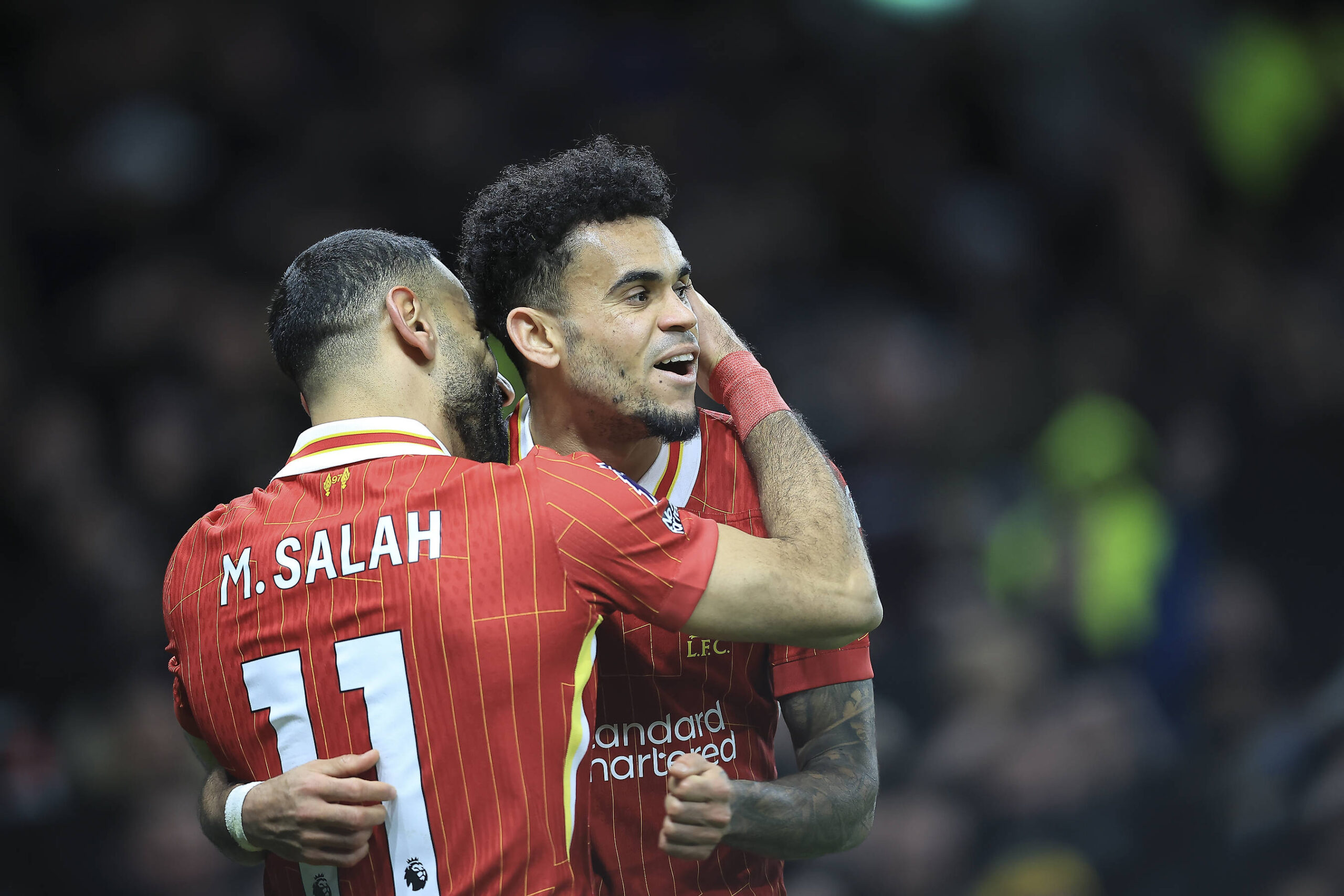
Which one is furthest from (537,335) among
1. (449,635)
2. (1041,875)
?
(1041,875)

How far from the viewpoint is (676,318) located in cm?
282

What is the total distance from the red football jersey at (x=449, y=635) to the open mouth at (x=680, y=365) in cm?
48

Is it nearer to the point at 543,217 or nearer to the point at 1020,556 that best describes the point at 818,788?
the point at 543,217

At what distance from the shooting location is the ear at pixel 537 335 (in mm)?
2842

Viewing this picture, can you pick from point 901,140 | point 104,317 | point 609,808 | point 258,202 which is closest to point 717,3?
point 901,140

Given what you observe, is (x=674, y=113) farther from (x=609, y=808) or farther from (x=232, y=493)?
(x=609, y=808)

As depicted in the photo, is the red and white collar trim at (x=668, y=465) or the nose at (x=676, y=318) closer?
the nose at (x=676, y=318)

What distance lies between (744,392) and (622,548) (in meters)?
0.74

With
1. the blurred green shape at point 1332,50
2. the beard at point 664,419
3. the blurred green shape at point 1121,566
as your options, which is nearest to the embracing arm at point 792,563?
the beard at point 664,419

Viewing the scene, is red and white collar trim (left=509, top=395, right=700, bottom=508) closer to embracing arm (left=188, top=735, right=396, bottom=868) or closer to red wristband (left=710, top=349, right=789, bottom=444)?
red wristband (left=710, top=349, right=789, bottom=444)

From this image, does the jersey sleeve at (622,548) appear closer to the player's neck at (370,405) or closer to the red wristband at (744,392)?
the player's neck at (370,405)

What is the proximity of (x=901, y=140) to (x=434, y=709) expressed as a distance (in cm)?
638

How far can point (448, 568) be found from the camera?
228cm

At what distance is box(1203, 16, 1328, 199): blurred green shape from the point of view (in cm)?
782
